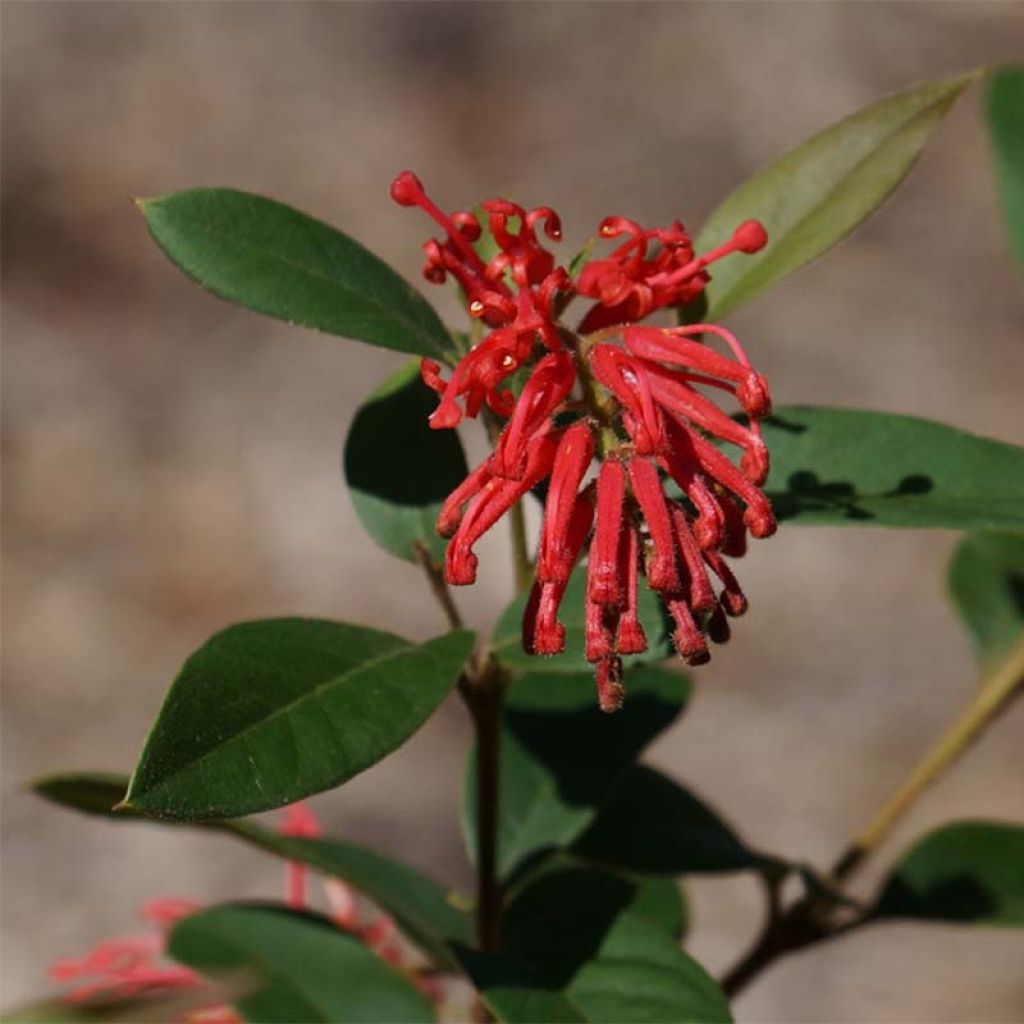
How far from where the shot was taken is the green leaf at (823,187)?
3.90 feet

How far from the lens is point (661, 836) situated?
5.16ft

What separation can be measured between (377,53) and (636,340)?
467cm

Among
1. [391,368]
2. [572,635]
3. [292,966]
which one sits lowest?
[292,966]

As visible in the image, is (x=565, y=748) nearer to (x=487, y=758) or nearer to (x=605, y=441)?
(x=487, y=758)

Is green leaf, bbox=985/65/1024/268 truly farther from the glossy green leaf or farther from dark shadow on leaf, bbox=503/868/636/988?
dark shadow on leaf, bbox=503/868/636/988

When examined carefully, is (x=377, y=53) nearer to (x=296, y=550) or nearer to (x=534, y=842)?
(x=296, y=550)

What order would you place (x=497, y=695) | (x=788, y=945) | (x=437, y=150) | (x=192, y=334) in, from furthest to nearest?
(x=437, y=150) < (x=192, y=334) < (x=788, y=945) < (x=497, y=695)

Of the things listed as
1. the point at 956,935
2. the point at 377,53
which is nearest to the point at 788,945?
the point at 956,935

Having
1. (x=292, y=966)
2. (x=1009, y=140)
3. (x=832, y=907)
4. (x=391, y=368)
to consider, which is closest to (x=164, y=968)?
(x=292, y=966)

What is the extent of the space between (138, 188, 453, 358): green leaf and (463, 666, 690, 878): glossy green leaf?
1.63 ft

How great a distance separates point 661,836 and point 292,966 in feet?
1.22

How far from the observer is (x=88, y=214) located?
204 inches

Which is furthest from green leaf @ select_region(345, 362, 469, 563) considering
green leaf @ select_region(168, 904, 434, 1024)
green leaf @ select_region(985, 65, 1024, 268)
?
green leaf @ select_region(985, 65, 1024, 268)

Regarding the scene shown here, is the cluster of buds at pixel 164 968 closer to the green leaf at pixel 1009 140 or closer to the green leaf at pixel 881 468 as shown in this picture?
the green leaf at pixel 881 468
